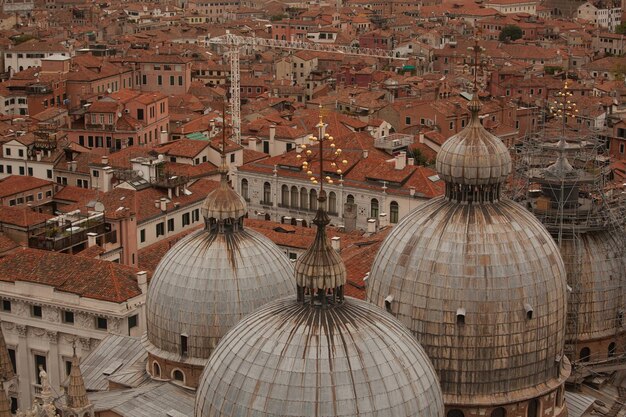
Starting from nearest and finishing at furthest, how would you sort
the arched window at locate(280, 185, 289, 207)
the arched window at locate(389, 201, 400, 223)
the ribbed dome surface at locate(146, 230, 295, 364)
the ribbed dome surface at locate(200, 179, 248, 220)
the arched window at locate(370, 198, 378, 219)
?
the ribbed dome surface at locate(146, 230, 295, 364)
the ribbed dome surface at locate(200, 179, 248, 220)
the arched window at locate(389, 201, 400, 223)
the arched window at locate(370, 198, 378, 219)
the arched window at locate(280, 185, 289, 207)

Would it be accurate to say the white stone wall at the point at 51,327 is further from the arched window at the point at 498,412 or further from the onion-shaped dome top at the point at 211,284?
the arched window at the point at 498,412

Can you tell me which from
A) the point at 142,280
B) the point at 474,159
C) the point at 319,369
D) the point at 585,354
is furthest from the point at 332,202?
the point at 319,369

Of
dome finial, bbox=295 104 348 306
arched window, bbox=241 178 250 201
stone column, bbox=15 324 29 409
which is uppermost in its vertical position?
dome finial, bbox=295 104 348 306

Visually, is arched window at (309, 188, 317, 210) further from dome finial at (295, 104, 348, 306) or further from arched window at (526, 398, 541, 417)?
dome finial at (295, 104, 348, 306)

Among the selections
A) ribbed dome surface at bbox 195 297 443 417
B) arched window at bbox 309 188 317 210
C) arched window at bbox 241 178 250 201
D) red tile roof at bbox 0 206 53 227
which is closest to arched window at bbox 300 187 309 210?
arched window at bbox 309 188 317 210

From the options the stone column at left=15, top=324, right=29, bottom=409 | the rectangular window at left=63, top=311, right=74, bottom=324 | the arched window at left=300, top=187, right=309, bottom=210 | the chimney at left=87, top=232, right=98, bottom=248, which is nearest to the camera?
the rectangular window at left=63, top=311, right=74, bottom=324

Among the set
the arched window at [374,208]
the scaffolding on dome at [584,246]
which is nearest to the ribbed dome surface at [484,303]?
the scaffolding on dome at [584,246]
